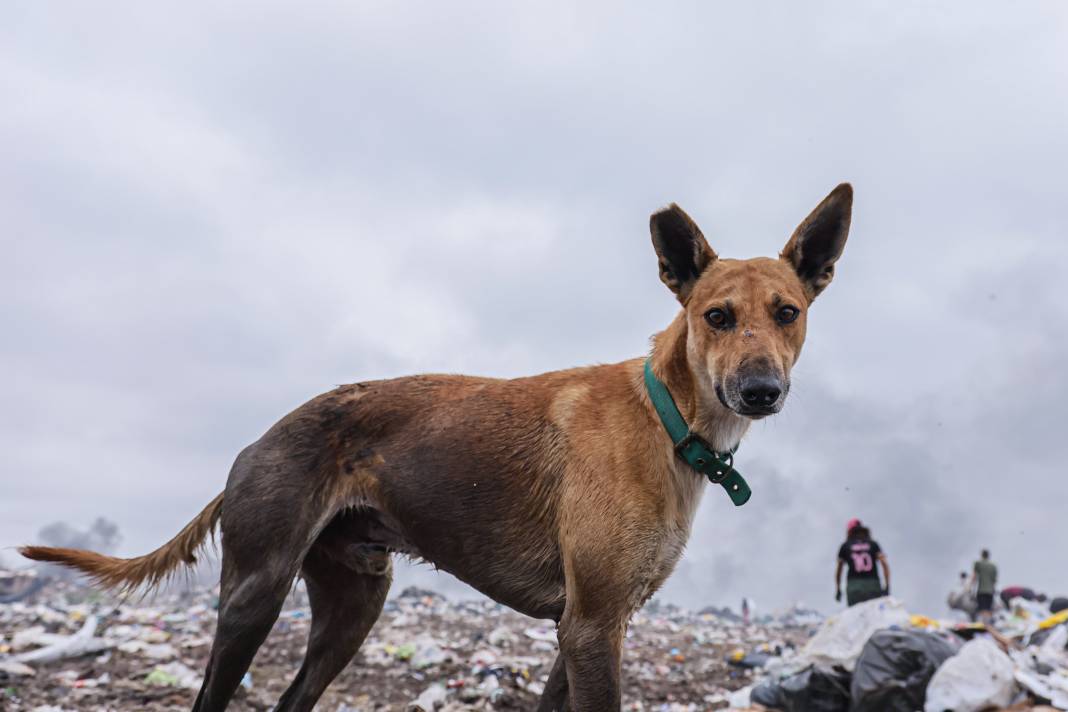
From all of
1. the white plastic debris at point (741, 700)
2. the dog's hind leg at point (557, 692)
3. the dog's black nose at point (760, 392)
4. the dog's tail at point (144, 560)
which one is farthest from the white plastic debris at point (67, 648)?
the dog's black nose at point (760, 392)

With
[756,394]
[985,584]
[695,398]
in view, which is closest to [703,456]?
[695,398]

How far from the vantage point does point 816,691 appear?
6.29 metres

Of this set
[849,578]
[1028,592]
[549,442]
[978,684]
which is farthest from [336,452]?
[1028,592]

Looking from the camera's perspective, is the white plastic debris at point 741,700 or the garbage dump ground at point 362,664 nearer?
the garbage dump ground at point 362,664

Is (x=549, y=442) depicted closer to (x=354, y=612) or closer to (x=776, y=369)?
(x=776, y=369)

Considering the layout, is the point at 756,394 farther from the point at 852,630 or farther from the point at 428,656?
the point at 428,656

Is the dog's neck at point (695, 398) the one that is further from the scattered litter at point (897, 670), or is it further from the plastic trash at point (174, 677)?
the plastic trash at point (174, 677)

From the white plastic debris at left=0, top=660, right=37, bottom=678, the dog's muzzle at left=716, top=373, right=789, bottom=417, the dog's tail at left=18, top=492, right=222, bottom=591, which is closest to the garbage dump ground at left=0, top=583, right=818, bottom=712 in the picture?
the white plastic debris at left=0, top=660, right=37, bottom=678

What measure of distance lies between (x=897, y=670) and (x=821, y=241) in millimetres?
3726

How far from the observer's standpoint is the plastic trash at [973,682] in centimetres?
554

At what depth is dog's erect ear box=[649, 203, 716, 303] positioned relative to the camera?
342 centimetres

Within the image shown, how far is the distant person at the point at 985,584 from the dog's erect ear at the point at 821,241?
11.2 m

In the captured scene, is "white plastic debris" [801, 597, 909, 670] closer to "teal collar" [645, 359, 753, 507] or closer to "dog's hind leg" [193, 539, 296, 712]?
"teal collar" [645, 359, 753, 507]

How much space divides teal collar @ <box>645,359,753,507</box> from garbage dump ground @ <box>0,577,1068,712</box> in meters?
3.34
